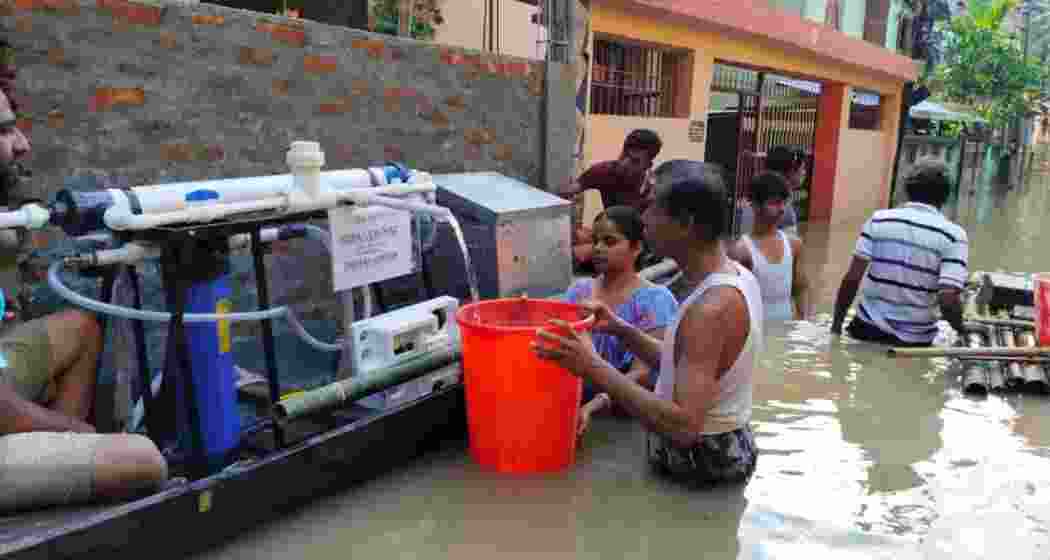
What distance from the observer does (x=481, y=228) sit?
3.98 metres

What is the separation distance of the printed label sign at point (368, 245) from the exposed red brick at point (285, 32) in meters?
1.13

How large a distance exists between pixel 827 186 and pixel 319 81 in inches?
475

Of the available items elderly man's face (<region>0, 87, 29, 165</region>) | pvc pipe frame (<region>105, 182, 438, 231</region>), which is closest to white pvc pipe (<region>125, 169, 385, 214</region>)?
pvc pipe frame (<region>105, 182, 438, 231</region>)

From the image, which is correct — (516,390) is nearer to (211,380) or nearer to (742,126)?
(211,380)

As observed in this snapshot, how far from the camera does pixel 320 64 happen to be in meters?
4.13

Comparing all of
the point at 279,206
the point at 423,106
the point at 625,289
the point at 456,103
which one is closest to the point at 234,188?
the point at 279,206

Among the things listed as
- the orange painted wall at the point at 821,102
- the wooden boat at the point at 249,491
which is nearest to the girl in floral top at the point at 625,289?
the wooden boat at the point at 249,491

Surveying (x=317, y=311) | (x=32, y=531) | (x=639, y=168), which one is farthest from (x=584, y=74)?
(x=32, y=531)

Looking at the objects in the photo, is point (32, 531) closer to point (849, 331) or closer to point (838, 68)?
point (849, 331)

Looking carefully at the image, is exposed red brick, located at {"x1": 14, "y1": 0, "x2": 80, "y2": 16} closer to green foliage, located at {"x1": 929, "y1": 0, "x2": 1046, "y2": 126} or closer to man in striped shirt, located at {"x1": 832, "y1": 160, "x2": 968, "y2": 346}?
man in striped shirt, located at {"x1": 832, "y1": 160, "x2": 968, "y2": 346}

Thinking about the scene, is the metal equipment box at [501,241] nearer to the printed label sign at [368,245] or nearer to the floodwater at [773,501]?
the printed label sign at [368,245]

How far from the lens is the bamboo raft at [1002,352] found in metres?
4.36

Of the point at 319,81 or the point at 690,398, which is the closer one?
the point at 690,398

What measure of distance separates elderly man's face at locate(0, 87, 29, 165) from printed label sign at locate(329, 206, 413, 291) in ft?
3.34
